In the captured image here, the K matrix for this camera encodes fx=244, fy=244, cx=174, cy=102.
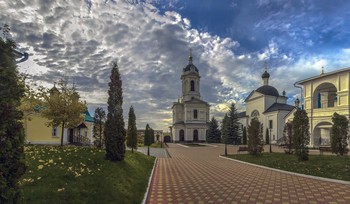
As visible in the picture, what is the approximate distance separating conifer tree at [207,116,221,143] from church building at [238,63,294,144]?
629 centimetres

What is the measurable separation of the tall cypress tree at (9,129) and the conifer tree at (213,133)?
187 feet

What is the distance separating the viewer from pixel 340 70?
2928 centimetres

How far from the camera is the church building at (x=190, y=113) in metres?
61.6

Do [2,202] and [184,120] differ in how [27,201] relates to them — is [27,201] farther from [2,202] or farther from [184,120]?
[184,120]

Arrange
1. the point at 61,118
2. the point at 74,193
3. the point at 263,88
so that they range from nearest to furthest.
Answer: the point at 74,193
the point at 61,118
the point at 263,88

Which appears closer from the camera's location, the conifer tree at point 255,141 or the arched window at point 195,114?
the conifer tree at point 255,141

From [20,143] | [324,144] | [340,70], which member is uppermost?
[340,70]

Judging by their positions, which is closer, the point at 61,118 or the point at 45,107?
the point at 61,118

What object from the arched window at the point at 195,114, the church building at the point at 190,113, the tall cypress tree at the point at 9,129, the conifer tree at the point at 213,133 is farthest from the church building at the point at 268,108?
the tall cypress tree at the point at 9,129

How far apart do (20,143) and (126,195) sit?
4576 millimetres

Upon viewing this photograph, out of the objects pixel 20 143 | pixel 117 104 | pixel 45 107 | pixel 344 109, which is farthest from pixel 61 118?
pixel 344 109

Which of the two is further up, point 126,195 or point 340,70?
point 340,70

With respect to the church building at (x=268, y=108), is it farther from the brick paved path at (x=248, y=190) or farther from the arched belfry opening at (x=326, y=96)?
the brick paved path at (x=248, y=190)

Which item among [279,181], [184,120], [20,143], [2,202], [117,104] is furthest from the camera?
[184,120]
